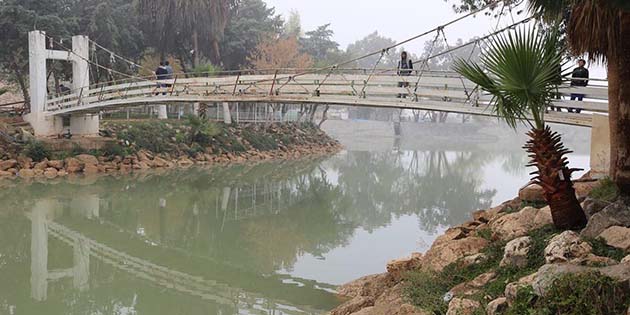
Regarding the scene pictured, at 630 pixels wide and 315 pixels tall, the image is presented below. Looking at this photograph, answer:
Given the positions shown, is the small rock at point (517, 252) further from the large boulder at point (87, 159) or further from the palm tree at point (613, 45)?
the large boulder at point (87, 159)

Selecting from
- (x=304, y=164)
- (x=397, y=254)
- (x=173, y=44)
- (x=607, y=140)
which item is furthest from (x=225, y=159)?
(x=607, y=140)

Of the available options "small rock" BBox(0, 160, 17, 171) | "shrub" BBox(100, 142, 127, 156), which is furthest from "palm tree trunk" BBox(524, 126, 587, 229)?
"shrub" BBox(100, 142, 127, 156)

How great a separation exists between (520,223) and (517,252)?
0.85 meters

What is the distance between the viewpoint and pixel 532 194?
618 centimetres

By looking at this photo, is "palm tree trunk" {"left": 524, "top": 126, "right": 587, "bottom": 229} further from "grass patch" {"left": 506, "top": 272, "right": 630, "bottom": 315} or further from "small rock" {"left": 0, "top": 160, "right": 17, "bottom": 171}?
"small rock" {"left": 0, "top": 160, "right": 17, "bottom": 171}

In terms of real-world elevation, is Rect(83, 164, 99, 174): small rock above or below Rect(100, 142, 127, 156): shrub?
below

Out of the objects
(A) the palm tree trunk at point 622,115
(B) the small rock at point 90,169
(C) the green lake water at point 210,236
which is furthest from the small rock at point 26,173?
(A) the palm tree trunk at point 622,115

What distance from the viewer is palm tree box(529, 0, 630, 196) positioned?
4.86m

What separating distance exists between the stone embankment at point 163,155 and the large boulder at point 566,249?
1420cm

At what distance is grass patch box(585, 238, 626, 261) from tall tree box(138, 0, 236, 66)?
21.5m

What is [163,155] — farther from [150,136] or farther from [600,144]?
[600,144]

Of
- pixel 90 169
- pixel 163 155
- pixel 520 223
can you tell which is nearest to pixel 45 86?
pixel 90 169

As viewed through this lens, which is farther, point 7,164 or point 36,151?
point 36,151

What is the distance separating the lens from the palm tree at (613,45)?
4863 mm
